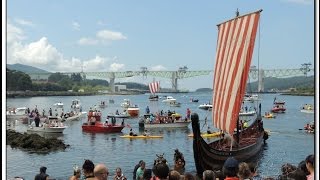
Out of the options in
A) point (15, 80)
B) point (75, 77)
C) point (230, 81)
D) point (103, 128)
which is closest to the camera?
point (230, 81)

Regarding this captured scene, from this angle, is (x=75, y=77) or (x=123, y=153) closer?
(x=123, y=153)

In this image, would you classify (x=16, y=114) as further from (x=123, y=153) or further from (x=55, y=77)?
(x=55, y=77)

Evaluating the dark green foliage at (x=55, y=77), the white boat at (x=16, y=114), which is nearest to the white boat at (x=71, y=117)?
the white boat at (x=16, y=114)

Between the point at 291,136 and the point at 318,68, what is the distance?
3820 centimetres

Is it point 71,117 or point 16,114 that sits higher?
point 16,114

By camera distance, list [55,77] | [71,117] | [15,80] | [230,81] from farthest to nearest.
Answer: [55,77], [15,80], [71,117], [230,81]

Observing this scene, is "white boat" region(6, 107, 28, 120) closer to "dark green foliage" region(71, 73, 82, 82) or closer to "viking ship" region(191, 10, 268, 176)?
"viking ship" region(191, 10, 268, 176)

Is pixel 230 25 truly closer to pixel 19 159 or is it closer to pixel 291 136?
pixel 19 159

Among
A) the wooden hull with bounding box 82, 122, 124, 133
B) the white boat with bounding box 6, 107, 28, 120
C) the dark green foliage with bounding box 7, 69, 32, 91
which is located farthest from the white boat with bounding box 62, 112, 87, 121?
the wooden hull with bounding box 82, 122, 124, 133

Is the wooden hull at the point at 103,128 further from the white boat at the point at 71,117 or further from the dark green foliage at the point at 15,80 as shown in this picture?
the white boat at the point at 71,117

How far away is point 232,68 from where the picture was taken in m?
18.0

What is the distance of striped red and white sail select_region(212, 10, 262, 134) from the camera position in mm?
17578

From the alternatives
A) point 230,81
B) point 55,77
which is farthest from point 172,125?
point 55,77

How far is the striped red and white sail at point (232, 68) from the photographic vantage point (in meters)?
17.6
